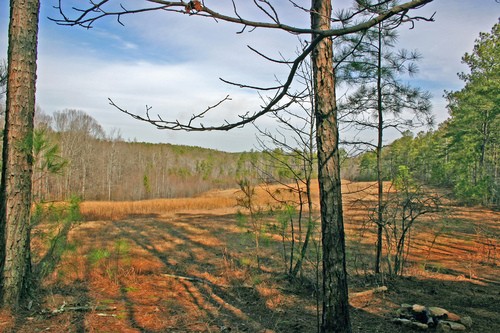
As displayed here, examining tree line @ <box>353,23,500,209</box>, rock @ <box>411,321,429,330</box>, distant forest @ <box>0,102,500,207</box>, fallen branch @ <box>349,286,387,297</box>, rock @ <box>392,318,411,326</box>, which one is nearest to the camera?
rock @ <box>411,321,429,330</box>

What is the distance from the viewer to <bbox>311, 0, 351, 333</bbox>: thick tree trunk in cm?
324

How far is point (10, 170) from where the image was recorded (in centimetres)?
434

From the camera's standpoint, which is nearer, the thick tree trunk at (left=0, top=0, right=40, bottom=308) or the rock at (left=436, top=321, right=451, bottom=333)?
the rock at (left=436, top=321, right=451, bottom=333)

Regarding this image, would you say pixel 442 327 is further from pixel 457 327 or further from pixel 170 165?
pixel 170 165

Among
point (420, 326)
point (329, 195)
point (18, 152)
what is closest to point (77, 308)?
point (18, 152)

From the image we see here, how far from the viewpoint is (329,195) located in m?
3.27

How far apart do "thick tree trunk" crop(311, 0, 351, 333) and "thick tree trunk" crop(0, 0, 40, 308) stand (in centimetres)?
348

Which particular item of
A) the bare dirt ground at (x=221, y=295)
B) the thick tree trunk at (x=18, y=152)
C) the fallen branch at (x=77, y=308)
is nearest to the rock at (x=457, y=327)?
the bare dirt ground at (x=221, y=295)

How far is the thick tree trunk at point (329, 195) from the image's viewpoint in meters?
3.24

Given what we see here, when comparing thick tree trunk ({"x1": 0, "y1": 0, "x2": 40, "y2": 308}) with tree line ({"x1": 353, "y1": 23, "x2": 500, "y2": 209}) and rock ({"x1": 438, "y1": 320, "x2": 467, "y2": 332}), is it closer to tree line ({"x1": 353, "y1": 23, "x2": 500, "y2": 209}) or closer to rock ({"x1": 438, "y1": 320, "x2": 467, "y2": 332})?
rock ({"x1": 438, "y1": 320, "x2": 467, "y2": 332})

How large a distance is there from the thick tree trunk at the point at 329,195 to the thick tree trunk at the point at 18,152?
3.48 m

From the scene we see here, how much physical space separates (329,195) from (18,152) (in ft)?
12.1

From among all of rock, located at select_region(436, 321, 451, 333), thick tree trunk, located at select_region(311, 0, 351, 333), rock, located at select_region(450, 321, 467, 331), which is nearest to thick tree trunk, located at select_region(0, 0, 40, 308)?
thick tree trunk, located at select_region(311, 0, 351, 333)

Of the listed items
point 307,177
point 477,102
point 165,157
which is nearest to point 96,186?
point 165,157
